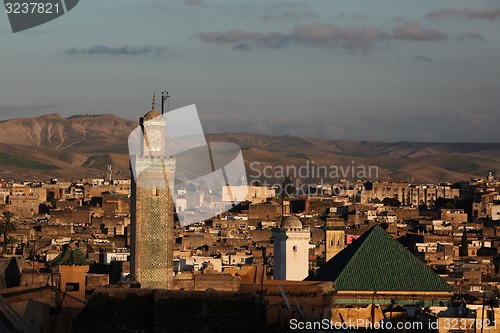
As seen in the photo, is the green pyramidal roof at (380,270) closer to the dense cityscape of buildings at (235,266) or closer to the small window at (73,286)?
the dense cityscape of buildings at (235,266)

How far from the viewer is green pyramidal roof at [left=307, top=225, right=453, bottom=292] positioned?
3036 cm

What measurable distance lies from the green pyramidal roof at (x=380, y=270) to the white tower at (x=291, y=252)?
726 centimetres

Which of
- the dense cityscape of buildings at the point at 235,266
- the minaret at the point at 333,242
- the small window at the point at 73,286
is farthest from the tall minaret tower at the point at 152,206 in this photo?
the small window at the point at 73,286

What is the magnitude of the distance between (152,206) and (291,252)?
12.4ft

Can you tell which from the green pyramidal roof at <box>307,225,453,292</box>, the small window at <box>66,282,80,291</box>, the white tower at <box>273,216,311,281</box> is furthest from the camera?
the white tower at <box>273,216,311,281</box>

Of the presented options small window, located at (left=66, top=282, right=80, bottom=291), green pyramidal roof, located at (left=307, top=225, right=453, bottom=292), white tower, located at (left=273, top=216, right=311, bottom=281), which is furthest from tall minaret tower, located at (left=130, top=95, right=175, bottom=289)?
small window, located at (left=66, top=282, right=80, bottom=291)

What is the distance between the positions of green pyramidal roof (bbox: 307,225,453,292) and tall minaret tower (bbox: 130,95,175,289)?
750cm

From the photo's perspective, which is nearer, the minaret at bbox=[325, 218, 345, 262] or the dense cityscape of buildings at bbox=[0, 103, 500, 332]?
the dense cityscape of buildings at bbox=[0, 103, 500, 332]

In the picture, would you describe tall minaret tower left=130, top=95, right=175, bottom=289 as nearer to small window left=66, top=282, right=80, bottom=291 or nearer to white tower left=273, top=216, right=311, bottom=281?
white tower left=273, top=216, right=311, bottom=281

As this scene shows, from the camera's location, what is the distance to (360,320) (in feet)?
75.4

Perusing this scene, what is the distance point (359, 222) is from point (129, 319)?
2865 inches

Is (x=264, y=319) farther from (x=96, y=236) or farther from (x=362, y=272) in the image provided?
(x=96, y=236)

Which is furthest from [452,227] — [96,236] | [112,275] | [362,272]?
[362,272]

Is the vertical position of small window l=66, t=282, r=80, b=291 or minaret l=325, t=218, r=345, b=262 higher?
minaret l=325, t=218, r=345, b=262
